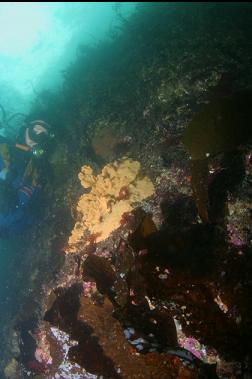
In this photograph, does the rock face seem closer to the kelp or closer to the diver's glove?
the kelp

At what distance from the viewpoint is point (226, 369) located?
225 cm

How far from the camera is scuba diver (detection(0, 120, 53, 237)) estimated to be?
7503 mm

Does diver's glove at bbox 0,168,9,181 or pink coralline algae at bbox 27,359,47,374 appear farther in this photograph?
diver's glove at bbox 0,168,9,181

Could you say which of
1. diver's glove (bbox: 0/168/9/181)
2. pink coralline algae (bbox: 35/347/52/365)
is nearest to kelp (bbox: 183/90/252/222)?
pink coralline algae (bbox: 35/347/52/365)

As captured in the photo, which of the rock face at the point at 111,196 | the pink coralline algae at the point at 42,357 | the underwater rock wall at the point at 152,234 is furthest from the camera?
the pink coralline algae at the point at 42,357

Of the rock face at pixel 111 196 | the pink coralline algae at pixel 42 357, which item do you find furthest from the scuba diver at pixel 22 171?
the rock face at pixel 111 196

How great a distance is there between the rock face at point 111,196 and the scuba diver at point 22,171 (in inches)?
140

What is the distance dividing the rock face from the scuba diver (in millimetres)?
3551

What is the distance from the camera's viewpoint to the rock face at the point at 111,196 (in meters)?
3.94

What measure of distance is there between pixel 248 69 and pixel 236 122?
2.30 metres

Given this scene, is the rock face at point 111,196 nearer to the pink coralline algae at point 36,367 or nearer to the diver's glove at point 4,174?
the pink coralline algae at point 36,367

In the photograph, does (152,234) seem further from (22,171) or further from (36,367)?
(22,171)

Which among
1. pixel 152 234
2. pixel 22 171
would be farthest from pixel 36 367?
pixel 22 171

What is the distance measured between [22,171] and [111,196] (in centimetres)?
445
